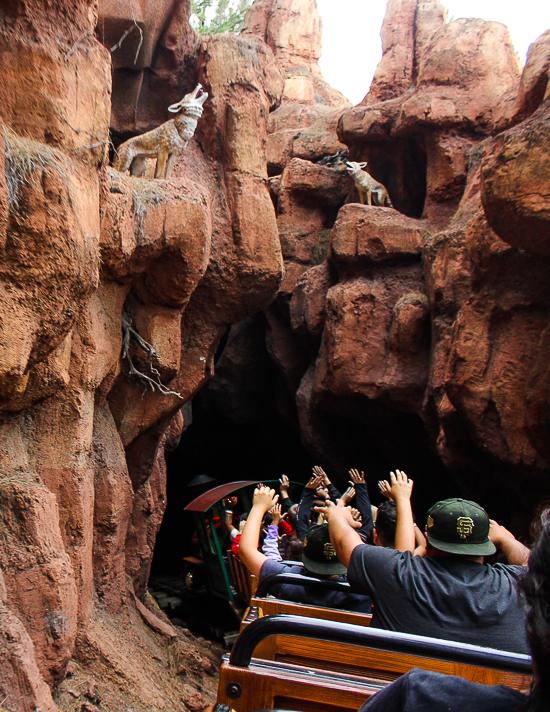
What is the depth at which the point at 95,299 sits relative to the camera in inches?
212

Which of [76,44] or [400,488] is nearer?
[400,488]

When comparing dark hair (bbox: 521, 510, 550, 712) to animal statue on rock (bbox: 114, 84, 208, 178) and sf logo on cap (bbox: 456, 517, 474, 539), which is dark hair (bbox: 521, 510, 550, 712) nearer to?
sf logo on cap (bbox: 456, 517, 474, 539)

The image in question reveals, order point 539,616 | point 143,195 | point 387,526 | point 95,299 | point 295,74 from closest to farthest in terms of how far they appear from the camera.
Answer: point 539,616 < point 387,526 < point 95,299 < point 143,195 < point 295,74

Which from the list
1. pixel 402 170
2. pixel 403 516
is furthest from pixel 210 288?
pixel 402 170

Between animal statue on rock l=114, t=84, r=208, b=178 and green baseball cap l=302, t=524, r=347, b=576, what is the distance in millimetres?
4856

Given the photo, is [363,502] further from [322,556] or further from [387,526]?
[322,556]

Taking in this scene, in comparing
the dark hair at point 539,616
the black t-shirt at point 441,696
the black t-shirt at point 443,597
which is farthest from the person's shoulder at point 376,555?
the dark hair at point 539,616

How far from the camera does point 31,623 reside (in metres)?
3.92

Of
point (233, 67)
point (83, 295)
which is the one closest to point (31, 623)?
point (83, 295)

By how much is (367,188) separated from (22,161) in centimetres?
889

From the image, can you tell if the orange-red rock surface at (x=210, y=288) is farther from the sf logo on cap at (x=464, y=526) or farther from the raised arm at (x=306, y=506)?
the sf logo on cap at (x=464, y=526)

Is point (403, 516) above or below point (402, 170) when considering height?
below

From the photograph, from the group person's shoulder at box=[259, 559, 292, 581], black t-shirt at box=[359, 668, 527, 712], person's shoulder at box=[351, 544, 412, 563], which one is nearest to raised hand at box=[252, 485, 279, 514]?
person's shoulder at box=[259, 559, 292, 581]

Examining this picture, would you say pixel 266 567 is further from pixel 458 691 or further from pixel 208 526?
pixel 208 526
